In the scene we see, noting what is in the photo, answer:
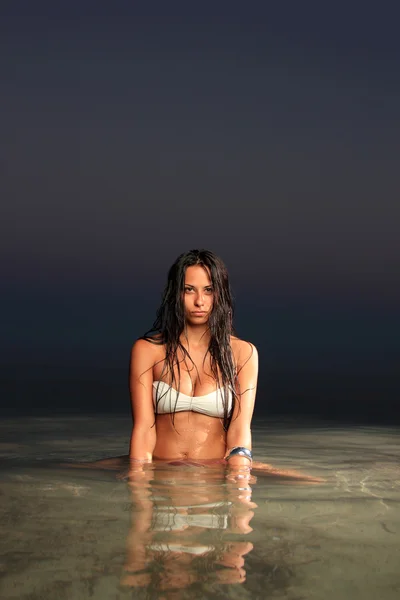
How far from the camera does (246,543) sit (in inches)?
130

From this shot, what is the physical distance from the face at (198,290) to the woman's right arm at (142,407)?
0.40 m

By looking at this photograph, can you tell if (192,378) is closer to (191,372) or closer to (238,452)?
(191,372)

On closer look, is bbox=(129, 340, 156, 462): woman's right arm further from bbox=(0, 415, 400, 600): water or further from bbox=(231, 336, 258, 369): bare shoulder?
bbox=(231, 336, 258, 369): bare shoulder

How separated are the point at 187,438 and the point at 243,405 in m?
0.38

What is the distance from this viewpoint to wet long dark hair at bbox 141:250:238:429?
519 centimetres

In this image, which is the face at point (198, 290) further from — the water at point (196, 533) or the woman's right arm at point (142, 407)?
the water at point (196, 533)

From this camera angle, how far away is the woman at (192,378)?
5.20 metres

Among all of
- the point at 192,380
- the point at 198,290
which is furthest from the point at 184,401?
the point at 198,290

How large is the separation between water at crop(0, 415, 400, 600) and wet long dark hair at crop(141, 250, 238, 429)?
543mm

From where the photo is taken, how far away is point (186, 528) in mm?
3494

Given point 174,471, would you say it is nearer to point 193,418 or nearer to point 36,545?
point 193,418

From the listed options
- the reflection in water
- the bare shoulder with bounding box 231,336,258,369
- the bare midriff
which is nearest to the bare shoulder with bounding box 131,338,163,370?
the bare midriff

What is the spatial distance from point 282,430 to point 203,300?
3.09 m

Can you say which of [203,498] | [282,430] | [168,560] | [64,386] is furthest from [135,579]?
[64,386]
